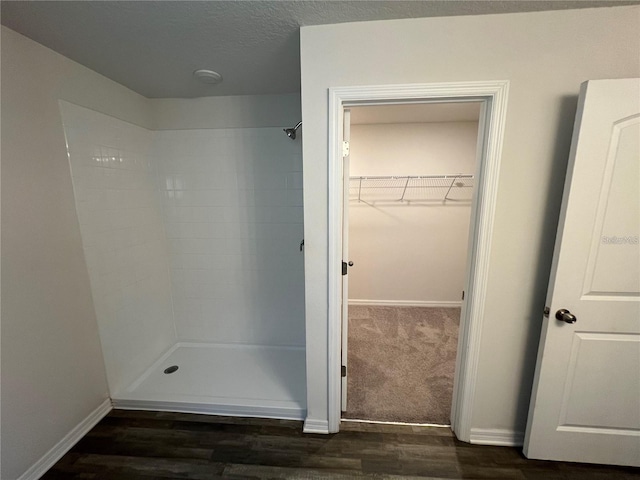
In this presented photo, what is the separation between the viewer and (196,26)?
1203 millimetres

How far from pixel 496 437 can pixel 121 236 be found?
290 centimetres

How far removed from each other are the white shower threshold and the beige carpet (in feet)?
1.52

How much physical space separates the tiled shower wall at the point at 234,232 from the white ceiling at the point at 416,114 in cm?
104

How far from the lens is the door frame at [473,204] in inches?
46.8

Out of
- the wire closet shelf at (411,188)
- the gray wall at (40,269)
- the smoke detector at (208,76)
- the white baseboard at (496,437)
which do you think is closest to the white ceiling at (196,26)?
the smoke detector at (208,76)

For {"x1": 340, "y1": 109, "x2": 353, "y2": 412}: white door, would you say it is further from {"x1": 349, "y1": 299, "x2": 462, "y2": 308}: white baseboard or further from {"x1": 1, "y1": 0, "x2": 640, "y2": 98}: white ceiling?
{"x1": 349, "y1": 299, "x2": 462, "y2": 308}: white baseboard

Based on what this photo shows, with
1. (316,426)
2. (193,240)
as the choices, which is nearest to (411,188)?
(193,240)

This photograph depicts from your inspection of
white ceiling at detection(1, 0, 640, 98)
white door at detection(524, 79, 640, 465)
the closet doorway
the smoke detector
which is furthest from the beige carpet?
the smoke detector

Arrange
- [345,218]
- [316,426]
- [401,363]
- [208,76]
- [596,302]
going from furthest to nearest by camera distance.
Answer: [401,363], [208,76], [316,426], [345,218], [596,302]

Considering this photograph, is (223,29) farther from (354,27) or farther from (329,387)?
(329,387)

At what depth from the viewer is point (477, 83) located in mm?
1171

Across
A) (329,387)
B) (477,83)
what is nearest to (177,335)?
(329,387)

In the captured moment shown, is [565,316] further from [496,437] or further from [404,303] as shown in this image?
[404,303]

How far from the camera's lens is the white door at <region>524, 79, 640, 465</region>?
3.54 ft
